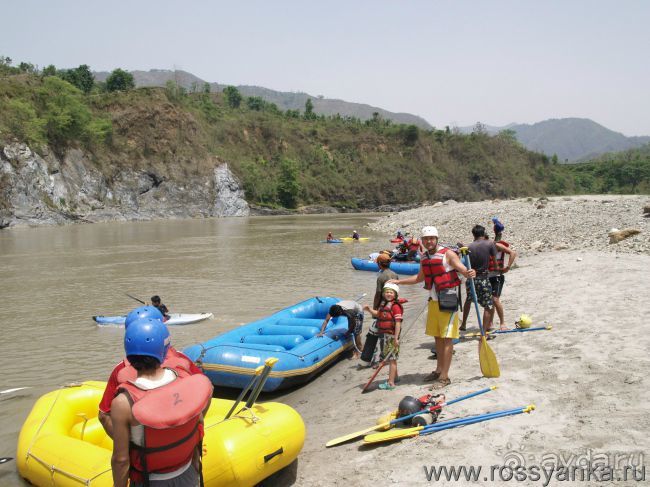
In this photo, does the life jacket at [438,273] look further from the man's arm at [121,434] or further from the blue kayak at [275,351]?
the man's arm at [121,434]

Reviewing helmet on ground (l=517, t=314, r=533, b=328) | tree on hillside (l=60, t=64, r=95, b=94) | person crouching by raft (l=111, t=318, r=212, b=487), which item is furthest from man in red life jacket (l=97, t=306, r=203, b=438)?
tree on hillside (l=60, t=64, r=95, b=94)

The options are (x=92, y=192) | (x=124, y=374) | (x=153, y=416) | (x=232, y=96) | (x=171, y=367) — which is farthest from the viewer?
(x=232, y=96)

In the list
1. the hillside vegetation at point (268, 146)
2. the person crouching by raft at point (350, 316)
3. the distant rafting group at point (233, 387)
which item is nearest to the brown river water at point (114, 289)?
the distant rafting group at point (233, 387)

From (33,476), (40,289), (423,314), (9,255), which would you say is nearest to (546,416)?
(33,476)

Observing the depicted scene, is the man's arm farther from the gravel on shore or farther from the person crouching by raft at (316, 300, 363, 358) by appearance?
the gravel on shore

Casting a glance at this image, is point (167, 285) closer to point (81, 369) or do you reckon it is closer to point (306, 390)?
point (81, 369)

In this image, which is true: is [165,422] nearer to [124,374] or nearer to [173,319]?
[124,374]

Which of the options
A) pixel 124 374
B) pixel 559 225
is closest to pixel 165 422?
pixel 124 374

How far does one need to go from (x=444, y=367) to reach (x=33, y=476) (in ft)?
12.4

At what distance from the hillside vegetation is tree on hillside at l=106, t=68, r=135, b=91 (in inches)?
15.9

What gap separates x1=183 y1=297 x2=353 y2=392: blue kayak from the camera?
643 cm

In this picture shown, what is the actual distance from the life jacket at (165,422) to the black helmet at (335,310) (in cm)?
532

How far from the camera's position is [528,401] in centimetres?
445

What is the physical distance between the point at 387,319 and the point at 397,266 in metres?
9.78
